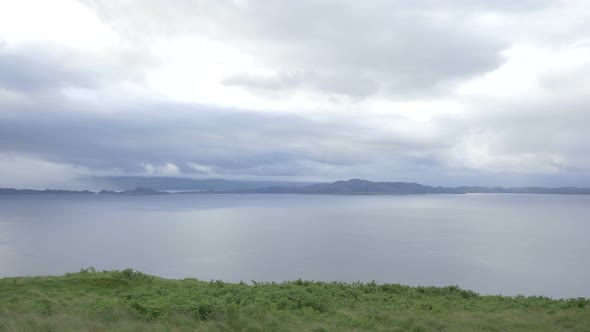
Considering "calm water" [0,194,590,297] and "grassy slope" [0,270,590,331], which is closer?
"grassy slope" [0,270,590,331]

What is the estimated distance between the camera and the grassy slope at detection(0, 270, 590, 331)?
10555 mm

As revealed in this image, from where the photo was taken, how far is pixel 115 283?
20.7 meters

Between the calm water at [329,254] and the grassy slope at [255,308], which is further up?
the grassy slope at [255,308]

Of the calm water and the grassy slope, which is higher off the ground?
the grassy slope

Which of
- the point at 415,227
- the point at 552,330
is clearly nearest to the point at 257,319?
the point at 552,330

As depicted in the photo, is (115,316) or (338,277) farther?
(338,277)

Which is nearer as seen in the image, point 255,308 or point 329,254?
point 255,308

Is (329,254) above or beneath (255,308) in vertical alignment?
beneath

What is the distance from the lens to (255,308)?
13492 millimetres

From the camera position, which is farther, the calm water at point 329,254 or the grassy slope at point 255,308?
the calm water at point 329,254

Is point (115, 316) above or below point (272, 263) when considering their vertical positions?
above

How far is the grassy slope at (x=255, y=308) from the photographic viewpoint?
10.6 meters

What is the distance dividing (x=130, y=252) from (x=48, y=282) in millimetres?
80633

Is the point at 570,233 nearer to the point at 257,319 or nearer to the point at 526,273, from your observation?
the point at 526,273
